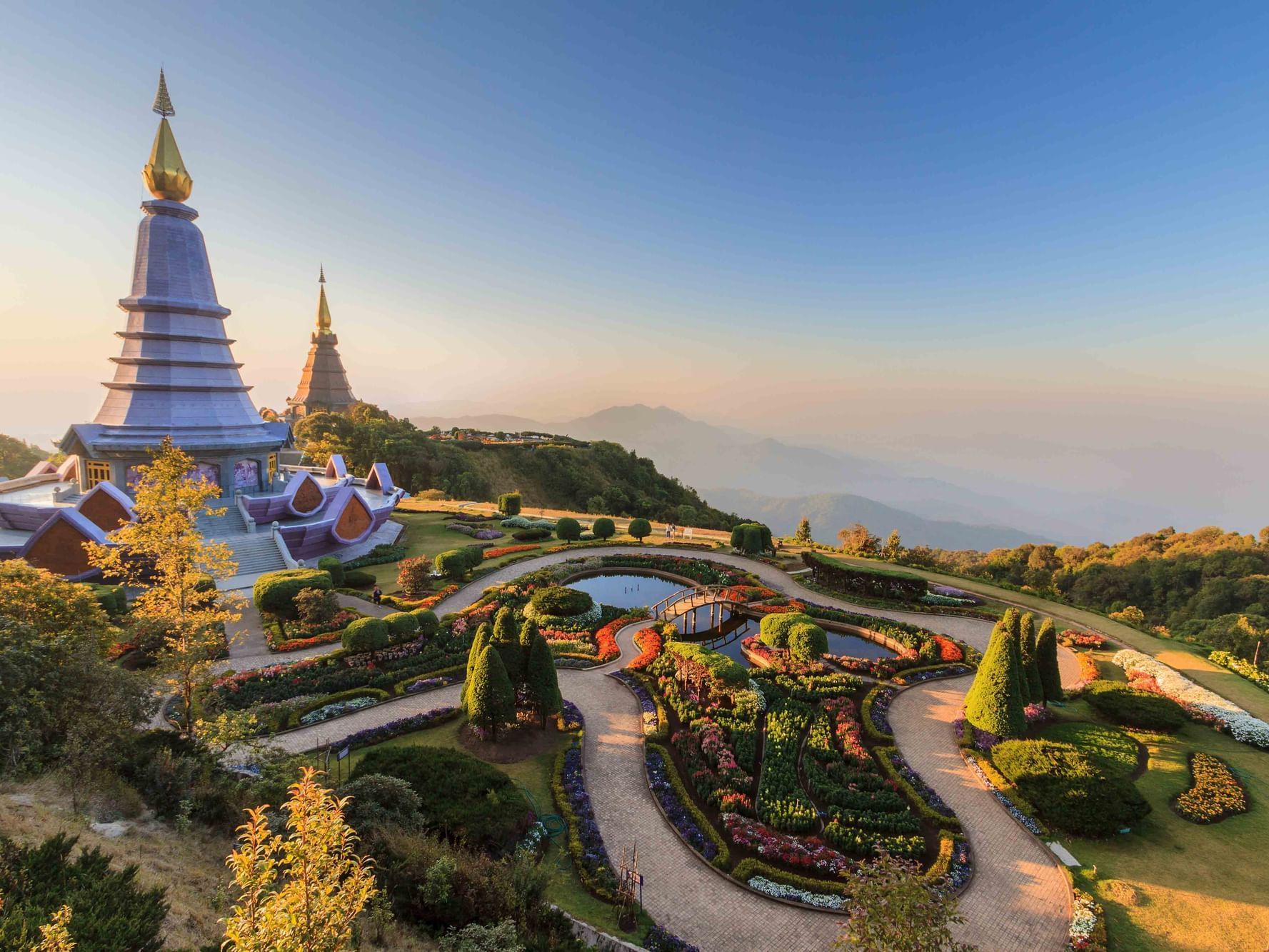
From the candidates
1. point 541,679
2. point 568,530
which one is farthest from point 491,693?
point 568,530

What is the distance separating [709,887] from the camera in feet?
39.8

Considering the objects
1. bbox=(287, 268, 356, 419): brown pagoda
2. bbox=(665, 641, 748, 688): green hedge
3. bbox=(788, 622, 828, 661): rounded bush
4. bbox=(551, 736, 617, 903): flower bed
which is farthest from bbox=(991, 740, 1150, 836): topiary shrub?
bbox=(287, 268, 356, 419): brown pagoda

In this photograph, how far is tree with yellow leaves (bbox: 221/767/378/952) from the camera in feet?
16.8

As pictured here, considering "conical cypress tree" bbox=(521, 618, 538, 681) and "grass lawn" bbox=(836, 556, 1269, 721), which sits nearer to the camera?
"conical cypress tree" bbox=(521, 618, 538, 681)

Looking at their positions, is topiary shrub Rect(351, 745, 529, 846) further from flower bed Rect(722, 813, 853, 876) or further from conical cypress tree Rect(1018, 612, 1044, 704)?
conical cypress tree Rect(1018, 612, 1044, 704)

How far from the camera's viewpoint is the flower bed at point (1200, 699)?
684 inches

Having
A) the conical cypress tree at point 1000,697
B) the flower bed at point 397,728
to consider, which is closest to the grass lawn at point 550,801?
the flower bed at point 397,728

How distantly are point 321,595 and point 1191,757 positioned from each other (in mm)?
31613

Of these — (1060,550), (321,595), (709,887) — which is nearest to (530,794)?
(709,887)

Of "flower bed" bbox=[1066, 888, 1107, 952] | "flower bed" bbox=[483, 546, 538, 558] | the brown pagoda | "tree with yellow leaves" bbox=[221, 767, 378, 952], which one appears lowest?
"flower bed" bbox=[1066, 888, 1107, 952]

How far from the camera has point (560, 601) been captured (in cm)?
2686

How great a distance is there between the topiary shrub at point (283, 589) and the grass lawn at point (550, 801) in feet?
38.2

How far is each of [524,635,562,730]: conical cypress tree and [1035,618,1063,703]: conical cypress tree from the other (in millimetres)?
16778

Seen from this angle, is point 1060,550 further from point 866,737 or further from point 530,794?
point 530,794
